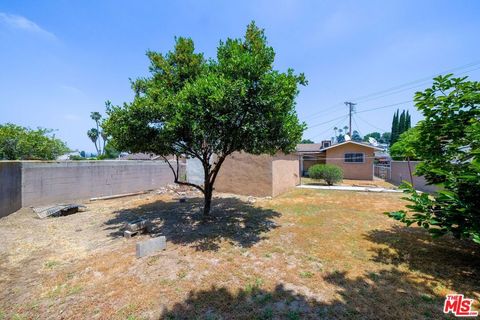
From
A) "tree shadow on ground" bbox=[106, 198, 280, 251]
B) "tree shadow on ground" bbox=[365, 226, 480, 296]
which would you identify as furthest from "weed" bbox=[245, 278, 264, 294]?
"tree shadow on ground" bbox=[365, 226, 480, 296]

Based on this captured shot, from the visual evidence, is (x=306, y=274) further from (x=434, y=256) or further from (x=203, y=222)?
(x=203, y=222)

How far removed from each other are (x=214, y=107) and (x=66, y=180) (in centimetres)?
947

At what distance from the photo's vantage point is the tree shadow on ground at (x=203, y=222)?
5.82m

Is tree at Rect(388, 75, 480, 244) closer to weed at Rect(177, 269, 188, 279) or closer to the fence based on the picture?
weed at Rect(177, 269, 188, 279)

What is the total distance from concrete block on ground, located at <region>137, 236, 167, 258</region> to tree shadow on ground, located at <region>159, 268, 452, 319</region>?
187 centimetres

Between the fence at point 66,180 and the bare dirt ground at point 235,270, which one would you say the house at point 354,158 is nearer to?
the fence at point 66,180

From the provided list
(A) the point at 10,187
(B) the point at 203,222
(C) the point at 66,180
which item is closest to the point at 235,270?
(B) the point at 203,222

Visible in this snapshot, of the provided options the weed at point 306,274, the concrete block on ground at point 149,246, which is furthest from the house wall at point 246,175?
the weed at point 306,274

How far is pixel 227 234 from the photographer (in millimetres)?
6141

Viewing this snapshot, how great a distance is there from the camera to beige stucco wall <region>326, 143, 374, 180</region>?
731 inches

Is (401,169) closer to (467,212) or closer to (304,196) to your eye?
(304,196)

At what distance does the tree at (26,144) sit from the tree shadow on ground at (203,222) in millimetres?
10432

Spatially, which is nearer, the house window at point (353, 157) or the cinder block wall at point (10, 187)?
the cinder block wall at point (10, 187)

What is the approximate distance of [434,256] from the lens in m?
4.68
